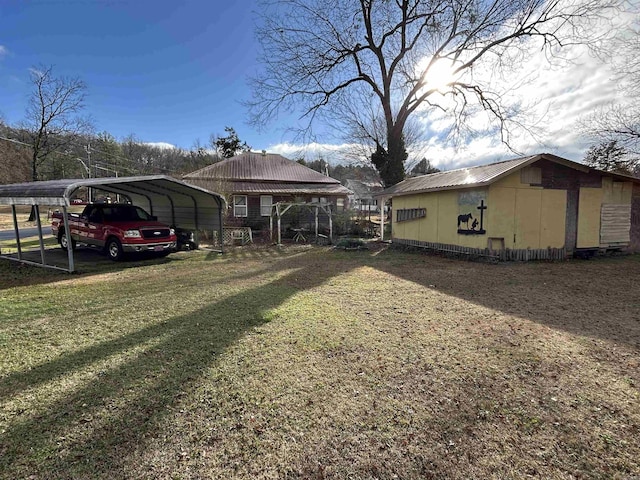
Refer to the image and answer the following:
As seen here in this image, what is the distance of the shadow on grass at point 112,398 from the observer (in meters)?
2.15

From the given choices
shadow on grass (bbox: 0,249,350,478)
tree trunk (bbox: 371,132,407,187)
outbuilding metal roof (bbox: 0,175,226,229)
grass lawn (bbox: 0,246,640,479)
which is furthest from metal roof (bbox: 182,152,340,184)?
shadow on grass (bbox: 0,249,350,478)

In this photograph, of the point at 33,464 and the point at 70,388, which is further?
the point at 70,388

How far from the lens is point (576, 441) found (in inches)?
92.4

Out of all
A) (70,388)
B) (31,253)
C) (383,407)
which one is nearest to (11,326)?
(70,388)

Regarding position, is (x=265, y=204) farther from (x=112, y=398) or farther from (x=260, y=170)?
(x=112, y=398)

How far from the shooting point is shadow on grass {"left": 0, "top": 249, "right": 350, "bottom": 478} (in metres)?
2.15

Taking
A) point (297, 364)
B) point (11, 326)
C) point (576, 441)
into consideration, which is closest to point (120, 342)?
point (11, 326)

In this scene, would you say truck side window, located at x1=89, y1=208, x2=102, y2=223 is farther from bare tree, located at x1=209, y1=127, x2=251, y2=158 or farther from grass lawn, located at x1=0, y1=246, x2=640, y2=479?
bare tree, located at x1=209, y1=127, x2=251, y2=158

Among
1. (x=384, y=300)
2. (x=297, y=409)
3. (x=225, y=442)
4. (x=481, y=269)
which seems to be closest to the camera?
(x=225, y=442)

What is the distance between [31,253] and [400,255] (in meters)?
13.8

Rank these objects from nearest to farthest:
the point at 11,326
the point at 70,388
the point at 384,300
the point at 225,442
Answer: the point at 225,442 < the point at 70,388 < the point at 11,326 < the point at 384,300

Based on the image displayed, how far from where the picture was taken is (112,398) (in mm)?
2848

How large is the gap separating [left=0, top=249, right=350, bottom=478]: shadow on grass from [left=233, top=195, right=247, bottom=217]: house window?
17190 mm

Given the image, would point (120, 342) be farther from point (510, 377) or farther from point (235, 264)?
point (235, 264)
